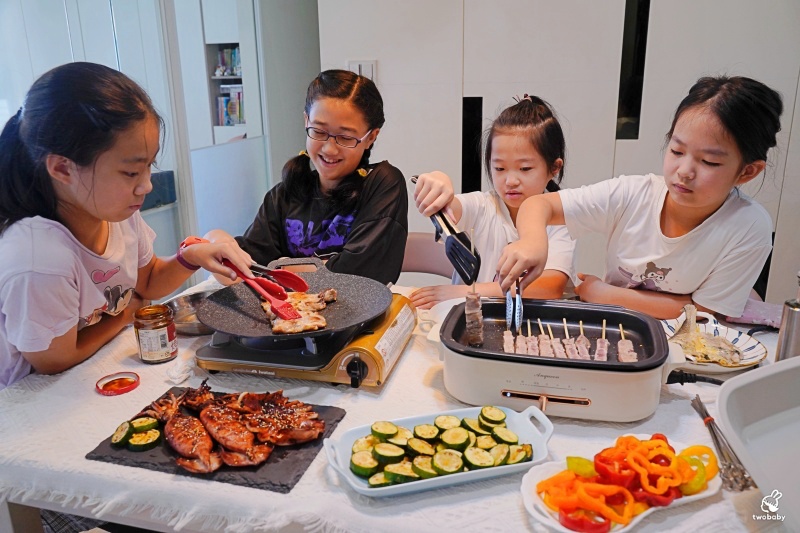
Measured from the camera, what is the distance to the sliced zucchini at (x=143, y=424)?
2.99 ft

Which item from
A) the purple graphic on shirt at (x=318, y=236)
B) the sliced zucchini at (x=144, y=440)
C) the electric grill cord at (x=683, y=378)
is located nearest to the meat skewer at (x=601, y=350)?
the electric grill cord at (x=683, y=378)

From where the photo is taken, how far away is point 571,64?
2668 millimetres

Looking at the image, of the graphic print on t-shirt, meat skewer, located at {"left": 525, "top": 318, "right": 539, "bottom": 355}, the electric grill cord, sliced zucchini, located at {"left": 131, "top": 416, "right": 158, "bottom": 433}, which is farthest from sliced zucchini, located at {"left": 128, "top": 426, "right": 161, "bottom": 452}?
the graphic print on t-shirt

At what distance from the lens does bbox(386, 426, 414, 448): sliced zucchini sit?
0.84m

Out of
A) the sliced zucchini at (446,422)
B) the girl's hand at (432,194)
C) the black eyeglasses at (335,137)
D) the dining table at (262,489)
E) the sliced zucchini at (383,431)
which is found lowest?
the dining table at (262,489)

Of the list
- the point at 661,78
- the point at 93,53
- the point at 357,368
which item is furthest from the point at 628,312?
the point at 93,53

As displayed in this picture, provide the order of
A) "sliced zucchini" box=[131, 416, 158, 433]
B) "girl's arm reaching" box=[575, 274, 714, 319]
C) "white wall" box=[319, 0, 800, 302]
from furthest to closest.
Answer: "white wall" box=[319, 0, 800, 302], "girl's arm reaching" box=[575, 274, 714, 319], "sliced zucchini" box=[131, 416, 158, 433]

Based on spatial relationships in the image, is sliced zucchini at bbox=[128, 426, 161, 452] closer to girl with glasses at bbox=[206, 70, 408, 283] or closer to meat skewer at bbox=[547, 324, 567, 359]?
meat skewer at bbox=[547, 324, 567, 359]

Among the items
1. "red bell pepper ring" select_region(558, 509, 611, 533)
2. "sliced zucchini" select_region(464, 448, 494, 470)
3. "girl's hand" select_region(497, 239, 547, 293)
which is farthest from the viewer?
"girl's hand" select_region(497, 239, 547, 293)

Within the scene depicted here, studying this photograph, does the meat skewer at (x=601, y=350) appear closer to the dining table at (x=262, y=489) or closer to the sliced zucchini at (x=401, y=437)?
the dining table at (x=262, y=489)

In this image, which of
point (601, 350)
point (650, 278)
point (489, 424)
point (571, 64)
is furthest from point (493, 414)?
point (571, 64)

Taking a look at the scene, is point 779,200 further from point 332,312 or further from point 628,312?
point 332,312

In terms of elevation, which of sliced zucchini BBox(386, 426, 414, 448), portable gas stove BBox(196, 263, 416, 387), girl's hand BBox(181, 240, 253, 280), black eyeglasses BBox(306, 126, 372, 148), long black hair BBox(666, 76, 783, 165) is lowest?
sliced zucchini BBox(386, 426, 414, 448)

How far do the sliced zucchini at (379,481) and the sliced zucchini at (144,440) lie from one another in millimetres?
356
